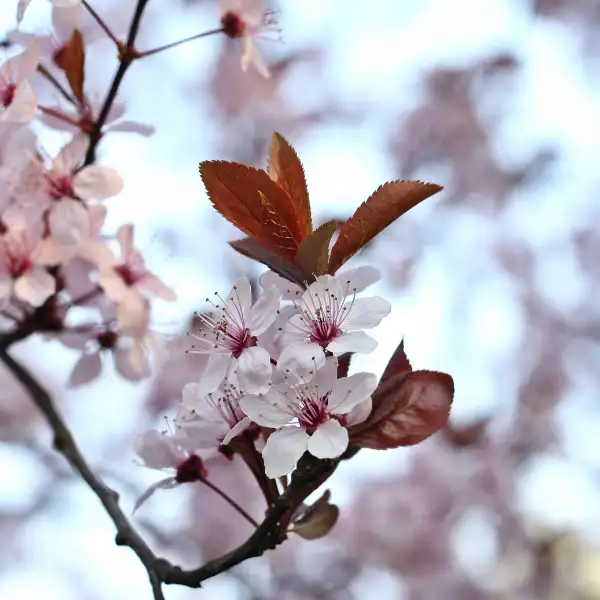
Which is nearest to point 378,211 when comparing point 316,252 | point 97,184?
point 316,252

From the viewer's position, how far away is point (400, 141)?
3.88 metres

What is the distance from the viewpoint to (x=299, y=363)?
2.30ft

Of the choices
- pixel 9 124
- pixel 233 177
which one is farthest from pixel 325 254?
pixel 9 124

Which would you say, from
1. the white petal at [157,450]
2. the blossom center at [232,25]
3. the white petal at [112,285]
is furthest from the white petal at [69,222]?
the blossom center at [232,25]

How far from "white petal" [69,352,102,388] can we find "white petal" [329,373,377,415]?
A: 64 centimetres

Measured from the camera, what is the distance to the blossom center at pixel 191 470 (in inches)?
35.9

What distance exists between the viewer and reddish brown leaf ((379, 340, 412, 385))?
79cm

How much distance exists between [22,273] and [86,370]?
258 millimetres

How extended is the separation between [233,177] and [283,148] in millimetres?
81

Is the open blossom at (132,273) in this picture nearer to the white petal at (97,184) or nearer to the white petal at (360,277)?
the white petal at (97,184)

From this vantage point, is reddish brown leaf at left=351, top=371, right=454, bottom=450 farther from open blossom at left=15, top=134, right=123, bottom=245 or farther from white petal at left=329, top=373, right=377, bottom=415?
open blossom at left=15, top=134, right=123, bottom=245

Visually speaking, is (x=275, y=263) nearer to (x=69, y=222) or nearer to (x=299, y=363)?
(x=299, y=363)

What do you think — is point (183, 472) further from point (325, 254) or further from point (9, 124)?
point (9, 124)

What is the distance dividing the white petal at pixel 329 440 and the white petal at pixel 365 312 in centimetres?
9
